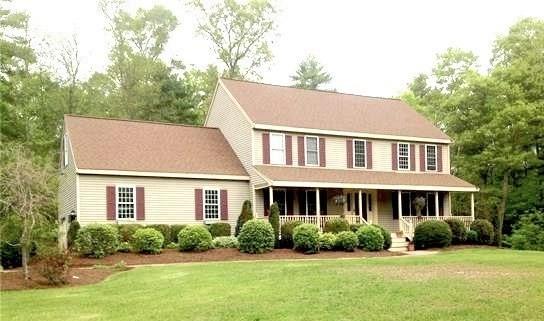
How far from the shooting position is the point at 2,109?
106ft

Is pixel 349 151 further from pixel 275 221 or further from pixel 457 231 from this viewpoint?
pixel 275 221

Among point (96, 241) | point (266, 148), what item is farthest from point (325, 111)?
point (96, 241)

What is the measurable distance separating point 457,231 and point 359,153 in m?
6.28

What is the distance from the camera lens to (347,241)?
2492cm

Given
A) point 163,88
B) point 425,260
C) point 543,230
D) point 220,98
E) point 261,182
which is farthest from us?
point 163,88

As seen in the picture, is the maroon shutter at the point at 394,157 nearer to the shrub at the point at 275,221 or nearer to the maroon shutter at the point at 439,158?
the maroon shutter at the point at 439,158

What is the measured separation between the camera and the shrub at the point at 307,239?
24266mm

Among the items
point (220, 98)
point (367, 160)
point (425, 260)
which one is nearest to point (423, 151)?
point (367, 160)

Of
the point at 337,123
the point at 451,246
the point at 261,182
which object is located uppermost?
the point at 337,123

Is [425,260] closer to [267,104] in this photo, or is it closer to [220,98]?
[267,104]

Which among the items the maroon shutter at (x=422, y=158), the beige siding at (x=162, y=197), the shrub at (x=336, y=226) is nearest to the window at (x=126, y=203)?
the beige siding at (x=162, y=197)

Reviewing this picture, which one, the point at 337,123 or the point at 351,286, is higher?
the point at 337,123

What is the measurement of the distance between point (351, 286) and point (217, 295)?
9.09 feet

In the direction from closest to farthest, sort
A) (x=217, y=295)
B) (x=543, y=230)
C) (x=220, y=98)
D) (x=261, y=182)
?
(x=217, y=295), (x=261, y=182), (x=543, y=230), (x=220, y=98)
